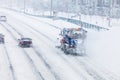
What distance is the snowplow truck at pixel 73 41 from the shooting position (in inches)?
1398

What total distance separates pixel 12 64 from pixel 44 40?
18397 millimetres

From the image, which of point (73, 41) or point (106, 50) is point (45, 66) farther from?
point (106, 50)

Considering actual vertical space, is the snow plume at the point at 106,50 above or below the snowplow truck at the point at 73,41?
below

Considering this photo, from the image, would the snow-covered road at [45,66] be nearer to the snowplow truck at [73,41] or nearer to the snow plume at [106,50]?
the snowplow truck at [73,41]

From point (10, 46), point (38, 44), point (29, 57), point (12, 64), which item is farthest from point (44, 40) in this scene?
point (12, 64)

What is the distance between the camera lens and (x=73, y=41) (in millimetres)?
35875

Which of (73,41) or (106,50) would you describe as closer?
(73,41)

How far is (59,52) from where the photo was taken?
124 ft

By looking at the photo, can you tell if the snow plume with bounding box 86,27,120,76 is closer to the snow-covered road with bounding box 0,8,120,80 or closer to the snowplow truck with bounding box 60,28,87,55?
the snow-covered road with bounding box 0,8,120,80

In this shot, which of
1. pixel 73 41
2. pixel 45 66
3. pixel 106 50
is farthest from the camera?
pixel 106 50

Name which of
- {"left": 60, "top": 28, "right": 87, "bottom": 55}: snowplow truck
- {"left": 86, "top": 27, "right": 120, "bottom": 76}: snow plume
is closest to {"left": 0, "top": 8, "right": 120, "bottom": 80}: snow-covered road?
{"left": 60, "top": 28, "right": 87, "bottom": 55}: snowplow truck

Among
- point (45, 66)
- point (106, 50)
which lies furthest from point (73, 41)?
point (45, 66)

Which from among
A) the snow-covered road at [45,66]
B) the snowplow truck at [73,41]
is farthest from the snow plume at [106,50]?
the snowplow truck at [73,41]

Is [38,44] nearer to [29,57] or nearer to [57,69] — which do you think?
[29,57]
